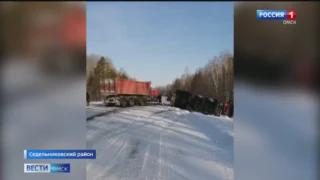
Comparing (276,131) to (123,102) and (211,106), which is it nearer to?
(211,106)

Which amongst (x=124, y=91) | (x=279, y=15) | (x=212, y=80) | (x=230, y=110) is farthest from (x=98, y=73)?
(x=279, y=15)

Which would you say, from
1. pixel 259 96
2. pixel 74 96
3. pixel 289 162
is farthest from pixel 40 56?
pixel 289 162

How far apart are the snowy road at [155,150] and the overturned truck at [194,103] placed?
0.06 metres

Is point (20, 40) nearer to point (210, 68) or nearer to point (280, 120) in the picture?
point (210, 68)

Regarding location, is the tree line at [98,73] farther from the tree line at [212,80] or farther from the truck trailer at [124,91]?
the tree line at [212,80]

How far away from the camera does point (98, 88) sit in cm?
142

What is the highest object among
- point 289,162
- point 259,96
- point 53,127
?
point 259,96

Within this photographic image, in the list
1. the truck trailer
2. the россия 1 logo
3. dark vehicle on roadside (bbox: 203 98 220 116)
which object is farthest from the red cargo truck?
the россия 1 logo

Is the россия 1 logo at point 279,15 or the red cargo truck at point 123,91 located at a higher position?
the россия 1 logo at point 279,15

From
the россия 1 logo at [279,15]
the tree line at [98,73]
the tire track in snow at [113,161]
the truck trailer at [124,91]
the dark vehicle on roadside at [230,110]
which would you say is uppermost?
the россия 1 logo at [279,15]

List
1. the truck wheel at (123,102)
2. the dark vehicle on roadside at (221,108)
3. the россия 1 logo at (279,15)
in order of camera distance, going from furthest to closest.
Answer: the truck wheel at (123,102) → the dark vehicle on roadside at (221,108) → the россия 1 logo at (279,15)

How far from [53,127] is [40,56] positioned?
1.13 feet

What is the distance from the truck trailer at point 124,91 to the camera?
145cm

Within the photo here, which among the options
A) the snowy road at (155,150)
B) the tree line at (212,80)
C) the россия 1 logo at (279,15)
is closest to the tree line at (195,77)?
the tree line at (212,80)
